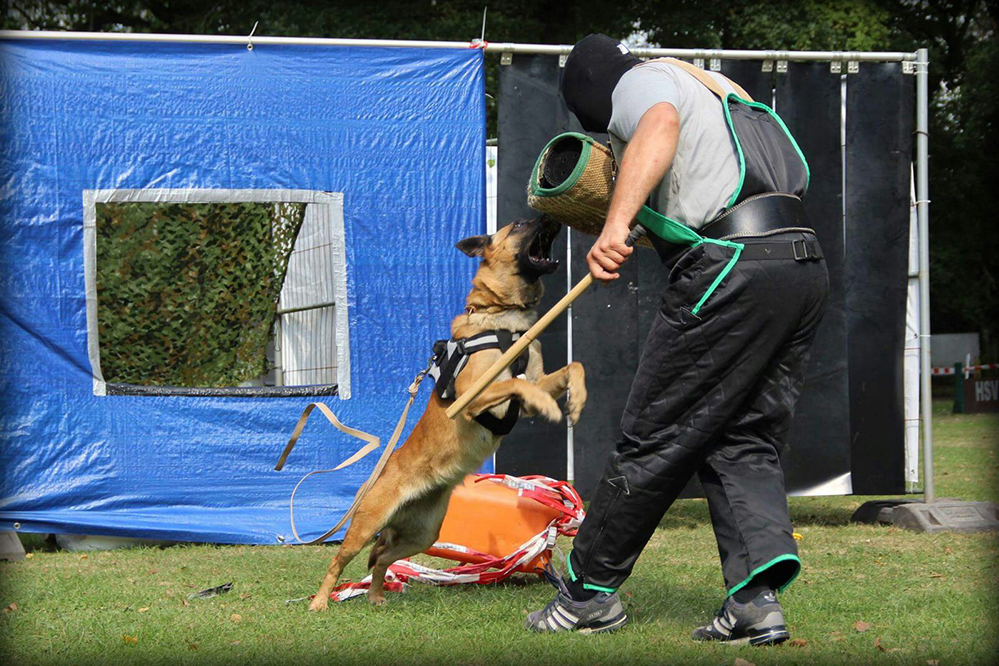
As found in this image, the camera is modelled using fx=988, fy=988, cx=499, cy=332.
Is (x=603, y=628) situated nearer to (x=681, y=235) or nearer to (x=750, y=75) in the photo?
(x=681, y=235)

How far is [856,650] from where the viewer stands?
11.1ft

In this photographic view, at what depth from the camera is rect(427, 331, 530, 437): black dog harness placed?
14.8ft

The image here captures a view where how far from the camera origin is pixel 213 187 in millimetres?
6090

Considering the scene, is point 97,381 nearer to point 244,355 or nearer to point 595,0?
point 244,355

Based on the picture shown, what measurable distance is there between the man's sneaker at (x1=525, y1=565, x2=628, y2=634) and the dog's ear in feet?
6.12

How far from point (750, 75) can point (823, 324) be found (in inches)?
66.2

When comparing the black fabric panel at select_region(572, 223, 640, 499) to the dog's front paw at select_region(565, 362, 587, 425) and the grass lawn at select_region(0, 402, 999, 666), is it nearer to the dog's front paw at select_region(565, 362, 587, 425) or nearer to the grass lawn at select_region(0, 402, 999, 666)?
the grass lawn at select_region(0, 402, 999, 666)

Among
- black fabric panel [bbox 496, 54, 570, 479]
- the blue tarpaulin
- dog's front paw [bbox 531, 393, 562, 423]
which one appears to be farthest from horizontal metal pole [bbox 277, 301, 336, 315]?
dog's front paw [bbox 531, 393, 562, 423]

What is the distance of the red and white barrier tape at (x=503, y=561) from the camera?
4.72 m

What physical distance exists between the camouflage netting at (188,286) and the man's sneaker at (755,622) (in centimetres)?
637

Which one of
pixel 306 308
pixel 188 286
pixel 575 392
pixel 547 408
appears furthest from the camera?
pixel 188 286

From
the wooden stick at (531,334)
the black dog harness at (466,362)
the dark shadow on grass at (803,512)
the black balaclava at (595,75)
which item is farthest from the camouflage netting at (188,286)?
the black balaclava at (595,75)

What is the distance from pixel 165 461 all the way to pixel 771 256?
4172mm

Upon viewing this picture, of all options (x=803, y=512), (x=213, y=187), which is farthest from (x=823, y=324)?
(x=213, y=187)
